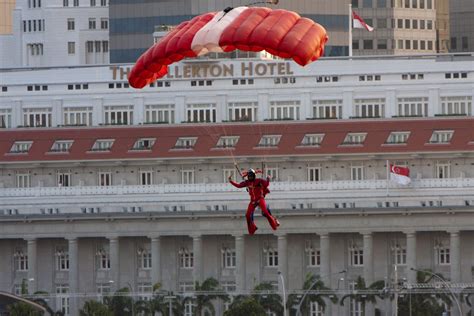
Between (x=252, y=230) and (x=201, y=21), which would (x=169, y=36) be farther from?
(x=252, y=230)

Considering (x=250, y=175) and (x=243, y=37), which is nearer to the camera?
(x=250, y=175)

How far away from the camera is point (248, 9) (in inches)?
7402

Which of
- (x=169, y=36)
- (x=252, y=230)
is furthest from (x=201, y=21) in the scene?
(x=252, y=230)

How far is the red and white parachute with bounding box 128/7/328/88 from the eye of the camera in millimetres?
183000

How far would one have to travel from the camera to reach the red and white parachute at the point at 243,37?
18300 cm

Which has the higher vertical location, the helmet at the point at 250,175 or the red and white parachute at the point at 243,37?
the red and white parachute at the point at 243,37

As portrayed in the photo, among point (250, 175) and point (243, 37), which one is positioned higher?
point (243, 37)

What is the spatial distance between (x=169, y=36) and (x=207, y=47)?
4202mm

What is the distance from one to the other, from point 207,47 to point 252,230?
33.4 ft

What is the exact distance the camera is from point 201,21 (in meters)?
188

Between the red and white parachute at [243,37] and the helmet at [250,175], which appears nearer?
the helmet at [250,175]

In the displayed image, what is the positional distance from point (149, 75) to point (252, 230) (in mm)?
13526

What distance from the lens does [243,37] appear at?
183875 millimetres

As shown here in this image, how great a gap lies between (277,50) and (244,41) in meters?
1.72
